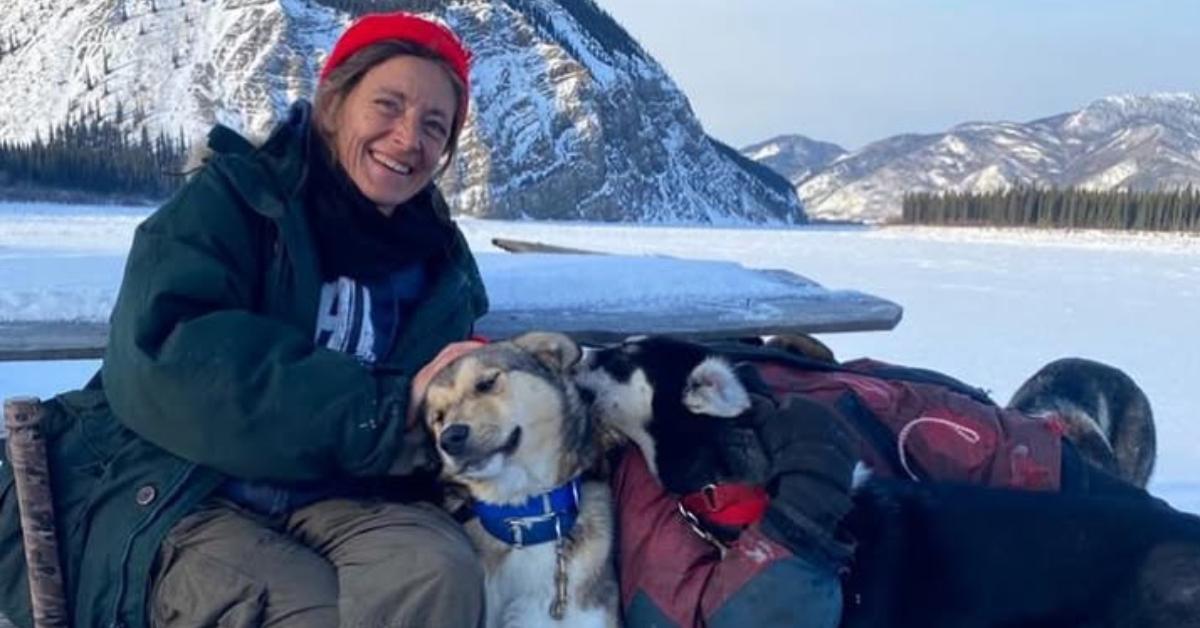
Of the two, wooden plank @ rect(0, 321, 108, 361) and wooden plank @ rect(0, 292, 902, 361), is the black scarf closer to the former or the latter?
wooden plank @ rect(0, 292, 902, 361)

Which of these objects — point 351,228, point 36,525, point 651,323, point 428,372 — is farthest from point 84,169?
point 428,372

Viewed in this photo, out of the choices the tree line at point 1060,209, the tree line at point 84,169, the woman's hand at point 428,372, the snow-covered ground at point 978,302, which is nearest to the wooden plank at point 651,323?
the snow-covered ground at point 978,302

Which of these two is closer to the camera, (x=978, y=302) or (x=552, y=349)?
(x=552, y=349)

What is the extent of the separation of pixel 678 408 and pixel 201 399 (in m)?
1.19

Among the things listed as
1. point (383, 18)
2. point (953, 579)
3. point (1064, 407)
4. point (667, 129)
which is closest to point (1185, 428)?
point (1064, 407)

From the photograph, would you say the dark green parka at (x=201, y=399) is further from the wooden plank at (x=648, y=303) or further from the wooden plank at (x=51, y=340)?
the wooden plank at (x=648, y=303)

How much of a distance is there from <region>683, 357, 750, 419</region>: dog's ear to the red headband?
42.9 inches

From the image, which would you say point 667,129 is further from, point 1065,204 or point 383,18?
point 383,18

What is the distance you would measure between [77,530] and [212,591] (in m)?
0.36

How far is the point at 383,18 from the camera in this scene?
10.7ft

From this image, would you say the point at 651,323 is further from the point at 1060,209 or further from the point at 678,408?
the point at 1060,209

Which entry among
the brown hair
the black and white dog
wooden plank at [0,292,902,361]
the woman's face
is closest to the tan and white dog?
the black and white dog

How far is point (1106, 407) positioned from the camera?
4.11 metres

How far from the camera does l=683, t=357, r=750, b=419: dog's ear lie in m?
3.08
